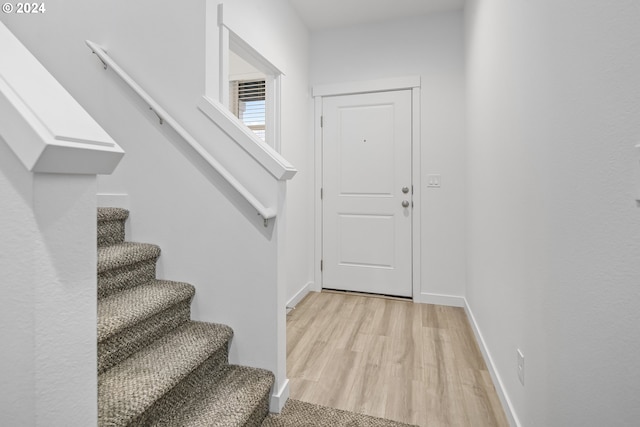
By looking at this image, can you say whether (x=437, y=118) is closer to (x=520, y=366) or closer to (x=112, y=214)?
(x=520, y=366)

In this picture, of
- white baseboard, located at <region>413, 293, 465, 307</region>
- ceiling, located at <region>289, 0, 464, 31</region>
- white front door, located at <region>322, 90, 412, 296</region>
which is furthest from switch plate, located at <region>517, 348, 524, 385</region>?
ceiling, located at <region>289, 0, 464, 31</region>

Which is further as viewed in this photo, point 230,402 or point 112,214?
point 112,214

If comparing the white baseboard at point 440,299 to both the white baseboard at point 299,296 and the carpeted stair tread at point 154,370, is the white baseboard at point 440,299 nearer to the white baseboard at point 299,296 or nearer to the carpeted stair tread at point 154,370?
the white baseboard at point 299,296

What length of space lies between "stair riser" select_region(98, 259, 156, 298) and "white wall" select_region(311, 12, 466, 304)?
2.38 m

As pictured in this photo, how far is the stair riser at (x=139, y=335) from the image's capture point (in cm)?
125

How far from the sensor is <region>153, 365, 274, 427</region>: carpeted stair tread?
1268 mm

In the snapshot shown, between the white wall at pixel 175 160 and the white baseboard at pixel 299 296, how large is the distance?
1383 millimetres

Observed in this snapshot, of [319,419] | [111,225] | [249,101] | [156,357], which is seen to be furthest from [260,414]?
[249,101]

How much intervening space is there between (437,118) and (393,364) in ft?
7.18

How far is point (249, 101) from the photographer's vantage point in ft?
14.8

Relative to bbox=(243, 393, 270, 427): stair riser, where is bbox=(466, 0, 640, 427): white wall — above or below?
above

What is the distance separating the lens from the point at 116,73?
187 cm

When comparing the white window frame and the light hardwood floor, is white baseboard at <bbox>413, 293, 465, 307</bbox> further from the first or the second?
the white window frame

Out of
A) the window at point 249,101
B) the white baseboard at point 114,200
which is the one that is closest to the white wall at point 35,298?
the white baseboard at point 114,200
